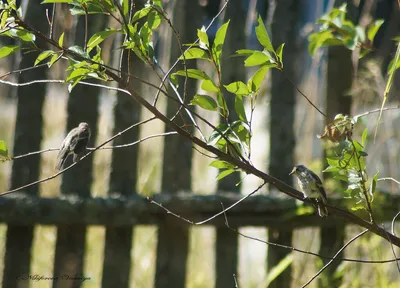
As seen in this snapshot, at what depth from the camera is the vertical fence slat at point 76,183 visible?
280cm

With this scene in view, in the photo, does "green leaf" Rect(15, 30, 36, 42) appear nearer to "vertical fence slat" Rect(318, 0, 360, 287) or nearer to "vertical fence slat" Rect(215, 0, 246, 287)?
"vertical fence slat" Rect(215, 0, 246, 287)

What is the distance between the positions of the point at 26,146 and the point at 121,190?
45 centimetres

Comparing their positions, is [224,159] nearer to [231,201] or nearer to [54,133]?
[231,201]

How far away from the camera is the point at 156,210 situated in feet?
9.14

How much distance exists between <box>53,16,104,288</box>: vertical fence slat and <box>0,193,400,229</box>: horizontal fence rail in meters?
0.07

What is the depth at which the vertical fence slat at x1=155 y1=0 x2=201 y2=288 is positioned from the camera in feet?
9.45

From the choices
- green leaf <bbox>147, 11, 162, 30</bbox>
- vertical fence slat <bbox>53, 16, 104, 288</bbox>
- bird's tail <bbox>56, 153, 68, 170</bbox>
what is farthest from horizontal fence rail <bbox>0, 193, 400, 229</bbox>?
green leaf <bbox>147, 11, 162, 30</bbox>

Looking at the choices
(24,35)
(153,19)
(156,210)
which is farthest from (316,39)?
(156,210)

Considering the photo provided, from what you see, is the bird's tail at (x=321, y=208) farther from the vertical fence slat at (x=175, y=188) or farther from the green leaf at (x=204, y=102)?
the vertical fence slat at (x=175, y=188)

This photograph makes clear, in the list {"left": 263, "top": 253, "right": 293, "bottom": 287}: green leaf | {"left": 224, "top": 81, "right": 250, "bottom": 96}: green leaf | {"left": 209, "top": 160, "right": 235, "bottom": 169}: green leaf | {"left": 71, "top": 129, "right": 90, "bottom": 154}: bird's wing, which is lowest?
{"left": 263, "top": 253, "right": 293, "bottom": 287}: green leaf

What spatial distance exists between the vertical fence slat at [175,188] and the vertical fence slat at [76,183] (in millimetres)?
337

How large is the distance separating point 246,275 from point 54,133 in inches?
67.9

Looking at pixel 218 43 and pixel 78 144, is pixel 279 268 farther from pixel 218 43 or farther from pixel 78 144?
pixel 218 43

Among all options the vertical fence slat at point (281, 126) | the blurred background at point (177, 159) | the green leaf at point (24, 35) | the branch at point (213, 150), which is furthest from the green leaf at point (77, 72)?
the vertical fence slat at point (281, 126)
